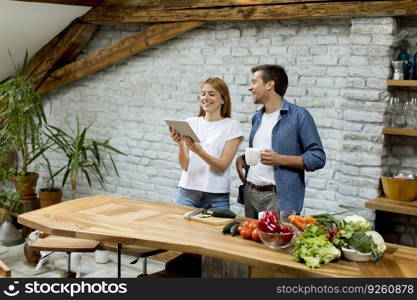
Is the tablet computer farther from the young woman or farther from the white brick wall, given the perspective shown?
the white brick wall

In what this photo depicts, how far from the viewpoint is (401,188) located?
404 centimetres

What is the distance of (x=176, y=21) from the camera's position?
5191mm

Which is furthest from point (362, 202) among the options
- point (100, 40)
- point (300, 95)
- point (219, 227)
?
point (100, 40)

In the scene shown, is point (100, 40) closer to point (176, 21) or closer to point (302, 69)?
point (176, 21)

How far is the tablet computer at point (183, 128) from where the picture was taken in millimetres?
3324

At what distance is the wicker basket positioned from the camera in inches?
159

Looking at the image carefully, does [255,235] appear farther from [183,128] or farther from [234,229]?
[183,128]

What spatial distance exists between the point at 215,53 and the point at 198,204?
1900 millimetres

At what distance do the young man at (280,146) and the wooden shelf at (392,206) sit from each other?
2.28ft

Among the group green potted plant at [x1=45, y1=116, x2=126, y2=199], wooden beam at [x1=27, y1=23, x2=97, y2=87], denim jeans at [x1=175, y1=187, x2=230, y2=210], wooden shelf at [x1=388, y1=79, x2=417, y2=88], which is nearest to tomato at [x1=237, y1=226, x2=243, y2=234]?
denim jeans at [x1=175, y1=187, x2=230, y2=210]

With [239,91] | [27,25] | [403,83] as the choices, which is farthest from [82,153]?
[403,83]

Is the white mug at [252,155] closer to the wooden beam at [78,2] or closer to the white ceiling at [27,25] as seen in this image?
the wooden beam at [78,2]

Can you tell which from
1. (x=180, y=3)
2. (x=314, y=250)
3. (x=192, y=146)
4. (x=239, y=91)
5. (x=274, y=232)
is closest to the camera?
(x=314, y=250)

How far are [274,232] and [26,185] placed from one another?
3522 millimetres
